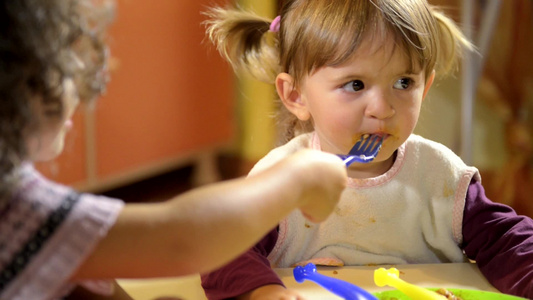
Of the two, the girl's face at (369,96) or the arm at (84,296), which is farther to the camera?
the girl's face at (369,96)

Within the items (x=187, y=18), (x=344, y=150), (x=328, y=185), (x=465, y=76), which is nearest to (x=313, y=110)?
(x=344, y=150)

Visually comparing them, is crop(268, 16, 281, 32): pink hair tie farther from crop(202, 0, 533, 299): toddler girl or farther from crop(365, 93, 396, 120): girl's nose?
crop(365, 93, 396, 120): girl's nose

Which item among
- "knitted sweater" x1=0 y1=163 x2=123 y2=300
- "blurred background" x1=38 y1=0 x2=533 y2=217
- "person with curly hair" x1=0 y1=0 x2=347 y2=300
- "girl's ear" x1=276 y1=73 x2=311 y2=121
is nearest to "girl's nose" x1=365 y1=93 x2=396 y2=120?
"girl's ear" x1=276 y1=73 x2=311 y2=121

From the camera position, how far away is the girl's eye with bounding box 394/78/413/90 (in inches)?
38.3

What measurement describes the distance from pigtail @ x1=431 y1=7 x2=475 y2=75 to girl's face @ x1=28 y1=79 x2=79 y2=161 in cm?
63

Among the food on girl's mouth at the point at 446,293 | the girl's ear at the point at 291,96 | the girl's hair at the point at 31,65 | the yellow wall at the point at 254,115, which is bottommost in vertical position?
the yellow wall at the point at 254,115

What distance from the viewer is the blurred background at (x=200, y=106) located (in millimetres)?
2340

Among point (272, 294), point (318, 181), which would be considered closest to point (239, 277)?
point (272, 294)

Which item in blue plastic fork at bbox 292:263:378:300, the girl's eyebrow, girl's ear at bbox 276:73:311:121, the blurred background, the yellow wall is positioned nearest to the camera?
blue plastic fork at bbox 292:263:378:300

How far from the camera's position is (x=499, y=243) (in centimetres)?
95

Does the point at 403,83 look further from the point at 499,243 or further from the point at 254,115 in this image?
the point at 254,115

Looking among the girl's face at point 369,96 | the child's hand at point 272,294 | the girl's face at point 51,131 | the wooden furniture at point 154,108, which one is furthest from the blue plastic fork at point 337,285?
the wooden furniture at point 154,108

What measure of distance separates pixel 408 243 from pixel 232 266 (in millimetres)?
315

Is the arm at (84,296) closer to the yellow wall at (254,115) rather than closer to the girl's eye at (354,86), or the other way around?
the girl's eye at (354,86)
